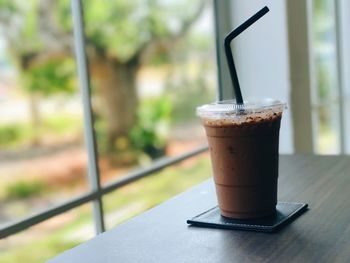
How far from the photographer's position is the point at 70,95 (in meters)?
5.18

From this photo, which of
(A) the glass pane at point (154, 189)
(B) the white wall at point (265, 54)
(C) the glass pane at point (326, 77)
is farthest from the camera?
(A) the glass pane at point (154, 189)

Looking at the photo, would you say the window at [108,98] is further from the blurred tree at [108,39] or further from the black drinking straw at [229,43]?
the black drinking straw at [229,43]

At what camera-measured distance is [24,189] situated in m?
5.29

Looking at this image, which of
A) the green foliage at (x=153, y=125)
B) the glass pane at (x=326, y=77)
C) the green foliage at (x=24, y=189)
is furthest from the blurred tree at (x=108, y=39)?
the glass pane at (x=326, y=77)

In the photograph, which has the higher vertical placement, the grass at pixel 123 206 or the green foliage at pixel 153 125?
the green foliage at pixel 153 125

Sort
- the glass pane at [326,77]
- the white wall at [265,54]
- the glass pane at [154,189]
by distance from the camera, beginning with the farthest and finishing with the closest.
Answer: the glass pane at [154,189] < the glass pane at [326,77] < the white wall at [265,54]

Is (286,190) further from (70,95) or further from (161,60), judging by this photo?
(161,60)

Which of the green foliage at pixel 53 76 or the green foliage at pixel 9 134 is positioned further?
the green foliage at pixel 53 76

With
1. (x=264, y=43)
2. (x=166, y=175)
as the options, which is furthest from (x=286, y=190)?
(x=166, y=175)

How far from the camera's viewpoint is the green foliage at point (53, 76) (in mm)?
5062

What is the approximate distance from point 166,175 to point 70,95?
63.9 inches

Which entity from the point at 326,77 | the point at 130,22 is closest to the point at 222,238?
the point at 326,77

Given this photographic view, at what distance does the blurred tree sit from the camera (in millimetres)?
4938

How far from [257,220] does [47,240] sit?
4.65 m
